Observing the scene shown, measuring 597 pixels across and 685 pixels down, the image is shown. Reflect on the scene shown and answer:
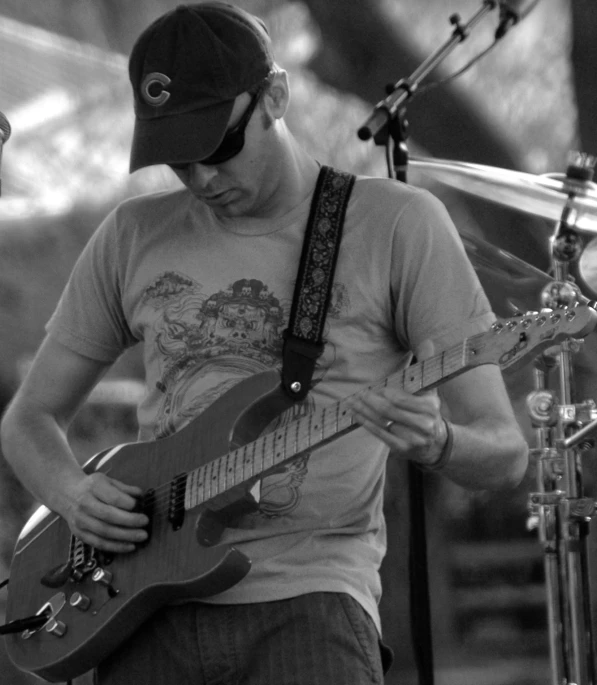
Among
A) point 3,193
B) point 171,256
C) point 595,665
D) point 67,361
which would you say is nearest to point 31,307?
point 3,193

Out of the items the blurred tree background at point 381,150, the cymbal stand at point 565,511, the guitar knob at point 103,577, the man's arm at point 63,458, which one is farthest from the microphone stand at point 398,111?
the guitar knob at point 103,577

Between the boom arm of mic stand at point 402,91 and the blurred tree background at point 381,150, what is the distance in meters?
0.28

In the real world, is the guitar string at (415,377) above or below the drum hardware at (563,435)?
below

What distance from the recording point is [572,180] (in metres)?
2.12

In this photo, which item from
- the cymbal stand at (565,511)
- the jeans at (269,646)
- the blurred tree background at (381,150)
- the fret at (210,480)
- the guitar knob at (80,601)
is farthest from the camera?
the blurred tree background at (381,150)

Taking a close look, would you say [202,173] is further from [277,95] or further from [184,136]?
[277,95]

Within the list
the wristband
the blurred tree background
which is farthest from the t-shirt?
the blurred tree background

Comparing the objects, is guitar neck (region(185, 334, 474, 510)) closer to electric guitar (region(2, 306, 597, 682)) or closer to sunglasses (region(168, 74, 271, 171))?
electric guitar (region(2, 306, 597, 682))

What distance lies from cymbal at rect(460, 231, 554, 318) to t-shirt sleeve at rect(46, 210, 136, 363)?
3.17ft

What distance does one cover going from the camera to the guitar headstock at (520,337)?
1.12 metres

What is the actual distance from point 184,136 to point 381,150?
126 centimetres

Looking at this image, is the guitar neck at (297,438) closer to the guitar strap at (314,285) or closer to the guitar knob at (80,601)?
the guitar strap at (314,285)

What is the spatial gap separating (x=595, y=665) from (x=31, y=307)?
1.49 m

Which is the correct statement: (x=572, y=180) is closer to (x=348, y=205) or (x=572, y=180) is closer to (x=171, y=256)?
(x=348, y=205)
